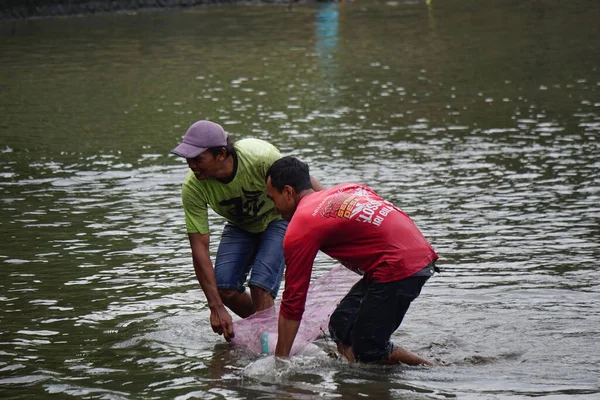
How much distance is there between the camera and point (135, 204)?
11742mm

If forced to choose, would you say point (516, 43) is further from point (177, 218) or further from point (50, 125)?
point (177, 218)

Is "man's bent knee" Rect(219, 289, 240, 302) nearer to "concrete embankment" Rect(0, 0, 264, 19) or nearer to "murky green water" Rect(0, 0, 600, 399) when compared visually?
"murky green water" Rect(0, 0, 600, 399)

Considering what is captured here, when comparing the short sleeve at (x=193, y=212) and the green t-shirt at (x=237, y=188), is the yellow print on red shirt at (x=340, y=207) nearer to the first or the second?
the green t-shirt at (x=237, y=188)

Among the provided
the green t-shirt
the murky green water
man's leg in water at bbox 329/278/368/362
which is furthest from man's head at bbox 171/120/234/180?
the murky green water

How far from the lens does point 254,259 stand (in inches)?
290

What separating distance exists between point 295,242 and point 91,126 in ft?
38.7

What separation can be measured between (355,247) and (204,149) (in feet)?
4.12

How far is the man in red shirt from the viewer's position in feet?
19.0

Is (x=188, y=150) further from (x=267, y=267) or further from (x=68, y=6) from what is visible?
(x=68, y=6)

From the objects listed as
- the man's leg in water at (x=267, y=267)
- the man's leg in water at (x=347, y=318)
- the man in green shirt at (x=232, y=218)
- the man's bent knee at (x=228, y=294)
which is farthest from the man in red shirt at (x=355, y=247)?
the man's bent knee at (x=228, y=294)

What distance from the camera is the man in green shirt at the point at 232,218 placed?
22.0 feet

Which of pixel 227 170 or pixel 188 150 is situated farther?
pixel 227 170

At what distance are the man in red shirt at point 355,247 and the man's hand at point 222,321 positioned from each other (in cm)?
70

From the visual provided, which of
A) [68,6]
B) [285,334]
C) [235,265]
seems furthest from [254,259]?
[68,6]
